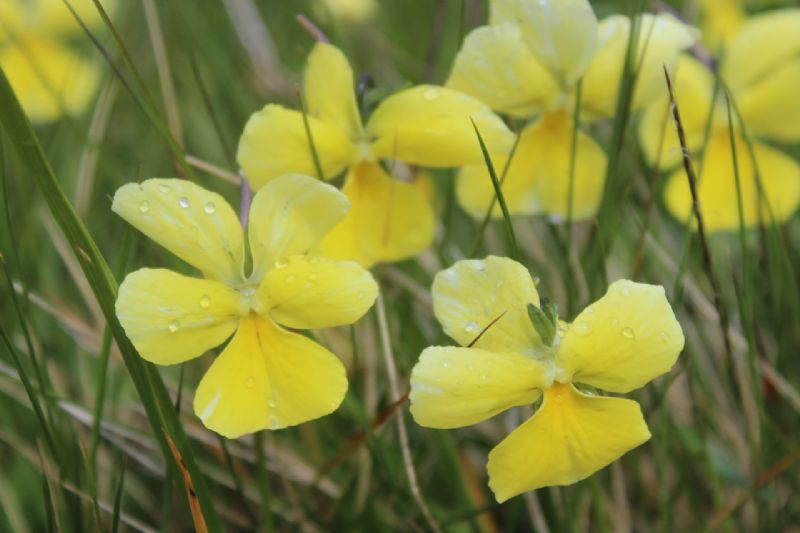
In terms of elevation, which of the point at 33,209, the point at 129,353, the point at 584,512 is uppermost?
the point at 129,353

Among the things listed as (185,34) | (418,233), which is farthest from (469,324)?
(185,34)

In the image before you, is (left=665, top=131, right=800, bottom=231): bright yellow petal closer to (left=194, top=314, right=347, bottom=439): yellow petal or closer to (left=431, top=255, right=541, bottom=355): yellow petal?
(left=431, top=255, right=541, bottom=355): yellow petal

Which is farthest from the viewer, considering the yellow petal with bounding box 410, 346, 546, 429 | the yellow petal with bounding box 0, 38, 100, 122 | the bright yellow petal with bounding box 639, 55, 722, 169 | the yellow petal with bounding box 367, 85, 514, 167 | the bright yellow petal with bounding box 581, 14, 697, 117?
the yellow petal with bounding box 0, 38, 100, 122

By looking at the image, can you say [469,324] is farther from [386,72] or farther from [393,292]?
[386,72]

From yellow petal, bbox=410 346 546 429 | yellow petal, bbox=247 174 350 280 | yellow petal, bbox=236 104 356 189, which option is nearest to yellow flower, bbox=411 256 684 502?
yellow petal, bbox=410 346 546 429

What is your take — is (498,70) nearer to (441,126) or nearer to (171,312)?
(441,126)

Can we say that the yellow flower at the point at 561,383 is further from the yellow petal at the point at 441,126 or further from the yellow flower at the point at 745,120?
the yellow flower at the point at 745,120
